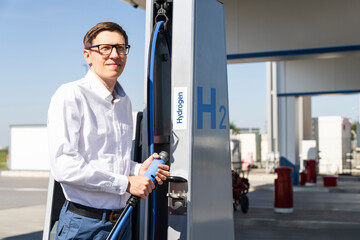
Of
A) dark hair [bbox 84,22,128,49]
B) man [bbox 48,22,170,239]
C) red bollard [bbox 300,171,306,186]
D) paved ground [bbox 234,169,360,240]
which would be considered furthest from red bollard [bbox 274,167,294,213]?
dark hair [bbox 84,22,128,49]

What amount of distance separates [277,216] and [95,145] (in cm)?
908

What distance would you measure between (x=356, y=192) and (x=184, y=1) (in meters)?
15.2

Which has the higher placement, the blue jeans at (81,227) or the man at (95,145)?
the man at (95,145)

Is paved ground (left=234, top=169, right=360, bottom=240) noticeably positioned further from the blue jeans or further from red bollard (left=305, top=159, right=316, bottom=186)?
the blue jeans

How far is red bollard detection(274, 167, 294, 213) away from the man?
9.05 metres

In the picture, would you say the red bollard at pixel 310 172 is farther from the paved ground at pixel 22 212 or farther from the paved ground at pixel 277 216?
the paved ground at pixel 22 212

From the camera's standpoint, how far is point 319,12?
37.7 feet

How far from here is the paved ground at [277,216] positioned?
870cm

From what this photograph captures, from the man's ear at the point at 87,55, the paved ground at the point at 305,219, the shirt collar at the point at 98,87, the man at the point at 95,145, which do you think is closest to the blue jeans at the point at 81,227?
the man at the point at 95,145

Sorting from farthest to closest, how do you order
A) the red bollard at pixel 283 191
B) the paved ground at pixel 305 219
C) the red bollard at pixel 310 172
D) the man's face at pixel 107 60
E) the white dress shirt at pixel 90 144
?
the red bollard at pixel 310 172
the red bollard at pixel 283 191
the paved ground at pixel 305 219
the man's face at pixel 107 60
the white dress shirt at pixel 90 144

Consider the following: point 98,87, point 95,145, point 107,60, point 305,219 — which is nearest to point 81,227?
point 95,145

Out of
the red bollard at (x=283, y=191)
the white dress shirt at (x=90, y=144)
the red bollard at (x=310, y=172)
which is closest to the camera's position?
the white dress shirt at (x=90, y=144)

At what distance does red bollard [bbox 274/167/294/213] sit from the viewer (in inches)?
435

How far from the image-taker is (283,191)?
11156mm
